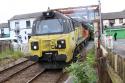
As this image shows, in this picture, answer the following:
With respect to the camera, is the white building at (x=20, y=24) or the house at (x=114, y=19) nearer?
the white building at (x=20, y=24)

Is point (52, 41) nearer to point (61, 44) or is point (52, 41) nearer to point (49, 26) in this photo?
point (61, 44)

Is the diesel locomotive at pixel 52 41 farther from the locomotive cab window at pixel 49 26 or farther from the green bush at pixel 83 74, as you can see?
the green bush at pixel 83 74

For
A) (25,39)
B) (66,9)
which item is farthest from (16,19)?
(66,9)

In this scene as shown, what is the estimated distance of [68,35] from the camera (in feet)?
47.3

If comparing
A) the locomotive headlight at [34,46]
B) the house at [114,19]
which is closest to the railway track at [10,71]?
the locomotive headlight at [34,46]

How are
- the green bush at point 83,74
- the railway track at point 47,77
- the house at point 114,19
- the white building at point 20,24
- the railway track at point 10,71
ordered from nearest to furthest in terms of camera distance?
the green bush at point 83,74, the railway track at point 47,77, the railway track at point 10,71, the white building at point 20,24, the house at point 114,19

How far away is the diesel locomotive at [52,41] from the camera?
14.4 m

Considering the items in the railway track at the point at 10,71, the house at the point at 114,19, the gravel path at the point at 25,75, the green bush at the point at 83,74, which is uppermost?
the house at the point at 114,19

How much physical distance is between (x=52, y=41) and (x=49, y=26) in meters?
1.18

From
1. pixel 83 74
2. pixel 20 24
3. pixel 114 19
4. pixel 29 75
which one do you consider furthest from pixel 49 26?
pixel 114 19

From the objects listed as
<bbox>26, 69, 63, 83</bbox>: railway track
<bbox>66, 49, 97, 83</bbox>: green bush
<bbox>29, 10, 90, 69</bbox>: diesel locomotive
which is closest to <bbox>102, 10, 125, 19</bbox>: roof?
<bbox>29, 10, 90, 69</bbox>: diesel locomotive

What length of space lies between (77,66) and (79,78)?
0.30 metres

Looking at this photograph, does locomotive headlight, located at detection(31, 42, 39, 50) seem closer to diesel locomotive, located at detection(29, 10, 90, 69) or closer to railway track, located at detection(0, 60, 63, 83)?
diesel locomotive, located at detection(29, 10, 90, 69)

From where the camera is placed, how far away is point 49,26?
15.3 m
